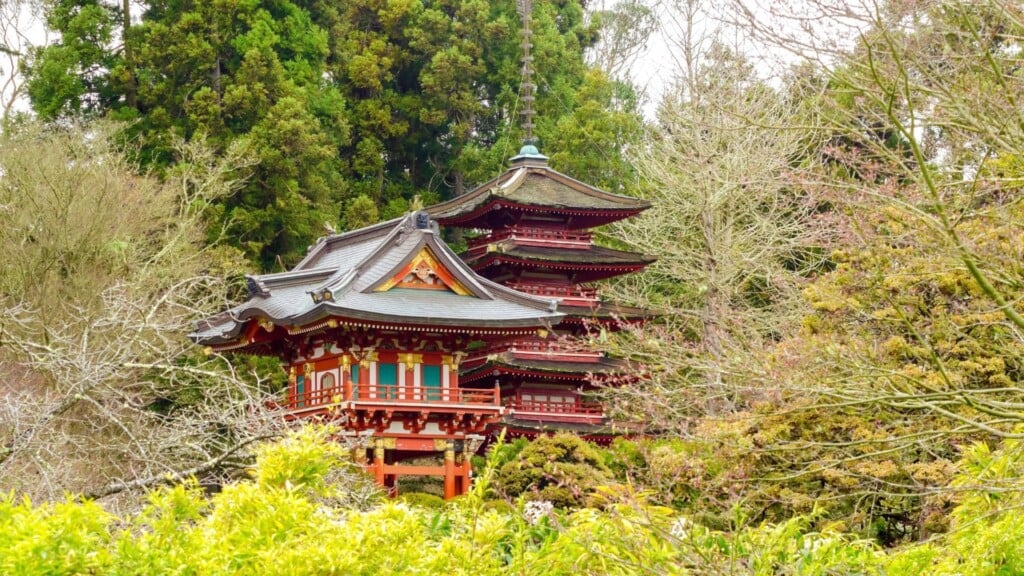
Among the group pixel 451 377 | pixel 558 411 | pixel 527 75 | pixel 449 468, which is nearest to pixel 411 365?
pixel 451 377

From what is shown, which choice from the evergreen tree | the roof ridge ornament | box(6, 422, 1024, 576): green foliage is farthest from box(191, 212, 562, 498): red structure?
box(6, 422, 1024, 576): green foliage

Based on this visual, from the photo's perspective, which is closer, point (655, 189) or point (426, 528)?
point (426, 528)

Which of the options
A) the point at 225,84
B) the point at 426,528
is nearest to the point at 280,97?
the point at 225,84

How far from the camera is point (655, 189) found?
2789cm

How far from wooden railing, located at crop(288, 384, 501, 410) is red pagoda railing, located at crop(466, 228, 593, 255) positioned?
15.7 ft

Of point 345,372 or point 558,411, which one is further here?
point 558,411

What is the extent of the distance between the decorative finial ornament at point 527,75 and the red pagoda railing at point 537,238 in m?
4.25

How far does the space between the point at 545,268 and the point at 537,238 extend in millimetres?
615

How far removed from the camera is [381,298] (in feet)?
67.6

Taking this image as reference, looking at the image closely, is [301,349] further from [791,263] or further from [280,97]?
[791,263]

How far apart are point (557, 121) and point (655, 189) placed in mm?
6667

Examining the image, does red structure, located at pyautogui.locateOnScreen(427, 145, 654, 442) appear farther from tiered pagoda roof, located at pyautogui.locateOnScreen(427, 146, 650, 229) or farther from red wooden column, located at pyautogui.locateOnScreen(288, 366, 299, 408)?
red wooden column, located at pyautogui.locateOnScreen(288, 366, 299, 408)

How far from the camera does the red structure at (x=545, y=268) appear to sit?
995 inches

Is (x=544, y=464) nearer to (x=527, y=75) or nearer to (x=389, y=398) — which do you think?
(x=389, y=398)
